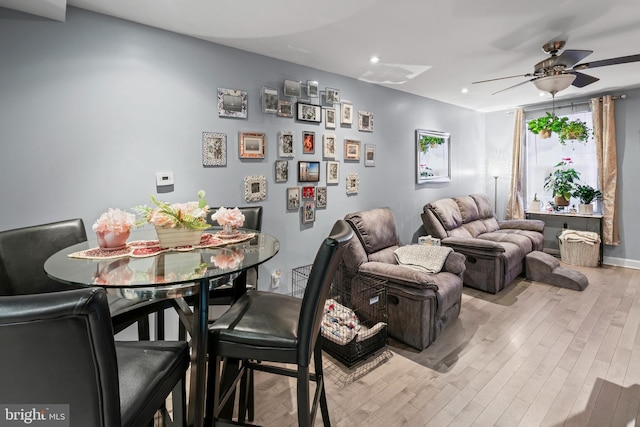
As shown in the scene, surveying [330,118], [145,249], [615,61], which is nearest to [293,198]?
[330,118]

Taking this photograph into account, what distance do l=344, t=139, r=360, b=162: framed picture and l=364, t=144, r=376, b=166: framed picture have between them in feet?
0.44

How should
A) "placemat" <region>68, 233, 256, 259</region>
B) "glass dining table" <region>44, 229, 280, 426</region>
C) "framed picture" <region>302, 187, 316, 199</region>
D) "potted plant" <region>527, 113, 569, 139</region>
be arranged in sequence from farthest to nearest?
"potted plant" <region>527, 113, 569, 139</region> < "framed picture" <region>302, 187, 316, 199</region> < "placemat" <region>68, 233, 256, 259</region> < "glass dining table" <region>44, 229, 280, 426</region>

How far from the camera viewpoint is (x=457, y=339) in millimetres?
2711

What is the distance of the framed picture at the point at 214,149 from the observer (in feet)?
8.34

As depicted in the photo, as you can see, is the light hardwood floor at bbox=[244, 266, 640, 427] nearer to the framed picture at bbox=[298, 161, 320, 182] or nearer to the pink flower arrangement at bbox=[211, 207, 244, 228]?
the pink flower arrangement at bbox=[211, 207, 244, 228]

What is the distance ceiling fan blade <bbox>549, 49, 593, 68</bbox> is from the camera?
7.98 ft

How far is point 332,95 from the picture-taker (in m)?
3.29

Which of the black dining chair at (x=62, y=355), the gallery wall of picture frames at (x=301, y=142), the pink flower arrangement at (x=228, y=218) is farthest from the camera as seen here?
the gallery wall of picture frames at (x=301, y=142)

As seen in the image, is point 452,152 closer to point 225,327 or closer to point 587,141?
point 587,141

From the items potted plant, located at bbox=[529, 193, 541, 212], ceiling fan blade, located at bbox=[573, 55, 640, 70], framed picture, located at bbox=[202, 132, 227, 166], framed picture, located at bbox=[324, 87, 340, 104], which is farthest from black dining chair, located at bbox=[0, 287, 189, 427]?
potted plant, located at bbox=[529, 193, 541, 212]

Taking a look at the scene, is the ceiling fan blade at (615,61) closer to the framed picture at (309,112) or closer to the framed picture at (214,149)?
the framed picture at (309,112)

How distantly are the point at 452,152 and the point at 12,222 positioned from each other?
5.12 metres

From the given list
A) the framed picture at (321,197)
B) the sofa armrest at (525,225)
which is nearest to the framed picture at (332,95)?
the framed picture at (321,197)

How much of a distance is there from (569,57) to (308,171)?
231 centimetres
